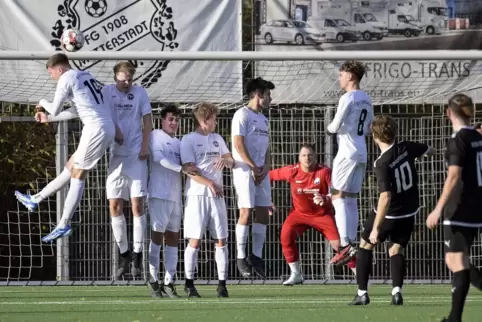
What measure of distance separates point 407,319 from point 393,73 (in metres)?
9.22

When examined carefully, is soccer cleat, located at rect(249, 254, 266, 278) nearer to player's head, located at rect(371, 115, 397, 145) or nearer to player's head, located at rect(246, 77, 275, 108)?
player's head, located at rect(246, 77, 275, 108)

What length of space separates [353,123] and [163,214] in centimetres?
236

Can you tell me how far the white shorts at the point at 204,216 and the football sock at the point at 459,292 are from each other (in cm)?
443

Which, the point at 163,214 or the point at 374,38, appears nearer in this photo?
the point at 163,214

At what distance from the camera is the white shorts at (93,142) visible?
1350 cm

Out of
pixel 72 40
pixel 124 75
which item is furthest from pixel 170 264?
pixel 72 40

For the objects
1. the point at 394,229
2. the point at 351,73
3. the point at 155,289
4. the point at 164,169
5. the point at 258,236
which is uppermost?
the point at 351,73

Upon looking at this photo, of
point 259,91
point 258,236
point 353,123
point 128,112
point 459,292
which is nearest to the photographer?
point 459,292

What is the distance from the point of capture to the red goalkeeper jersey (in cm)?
1605

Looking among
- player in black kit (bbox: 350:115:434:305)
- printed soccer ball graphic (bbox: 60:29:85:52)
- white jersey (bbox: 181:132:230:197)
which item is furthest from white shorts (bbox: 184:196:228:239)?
printed soccer ball graphic (bbox: 60:29:85:52)

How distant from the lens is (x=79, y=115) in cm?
1367

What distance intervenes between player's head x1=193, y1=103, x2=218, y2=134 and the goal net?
4.44 metres

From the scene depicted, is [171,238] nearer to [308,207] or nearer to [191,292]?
[191,292]

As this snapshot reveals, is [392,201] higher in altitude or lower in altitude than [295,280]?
higher
